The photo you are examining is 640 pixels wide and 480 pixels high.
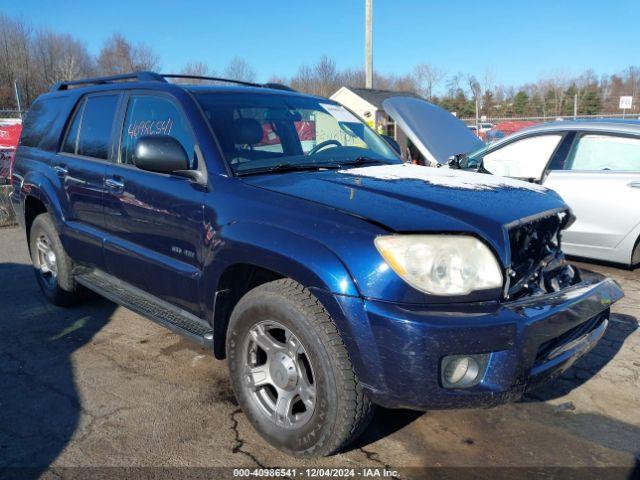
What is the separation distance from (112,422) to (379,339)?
5.66 feet

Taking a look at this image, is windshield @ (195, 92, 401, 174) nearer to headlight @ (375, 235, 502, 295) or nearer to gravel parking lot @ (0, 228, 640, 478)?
headlight @ (375, 235, 502, 295)

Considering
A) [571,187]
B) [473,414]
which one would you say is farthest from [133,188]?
[571,187]

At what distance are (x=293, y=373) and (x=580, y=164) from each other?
4.41m

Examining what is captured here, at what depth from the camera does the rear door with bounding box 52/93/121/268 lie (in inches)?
151

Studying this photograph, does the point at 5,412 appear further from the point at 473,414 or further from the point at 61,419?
the point at 473,414

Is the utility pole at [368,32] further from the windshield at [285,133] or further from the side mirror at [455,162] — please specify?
the windshield at [285,133]

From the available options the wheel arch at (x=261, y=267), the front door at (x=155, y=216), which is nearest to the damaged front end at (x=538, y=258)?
the wheel arch at (x=261, y=267)

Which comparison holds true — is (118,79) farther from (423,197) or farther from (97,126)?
(423,197)

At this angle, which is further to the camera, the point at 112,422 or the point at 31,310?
the point at 31,310

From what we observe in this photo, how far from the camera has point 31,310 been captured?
4.78 m

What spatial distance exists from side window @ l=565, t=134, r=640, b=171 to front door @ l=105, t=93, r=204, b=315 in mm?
4226

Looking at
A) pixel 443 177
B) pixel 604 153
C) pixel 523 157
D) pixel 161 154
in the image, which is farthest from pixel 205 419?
pixel 604 153

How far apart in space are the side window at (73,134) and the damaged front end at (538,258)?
3449mm

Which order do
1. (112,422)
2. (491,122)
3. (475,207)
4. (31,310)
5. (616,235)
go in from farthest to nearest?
(491,122) < (616,235) < (31,310) < (112,422) < (475,207)
